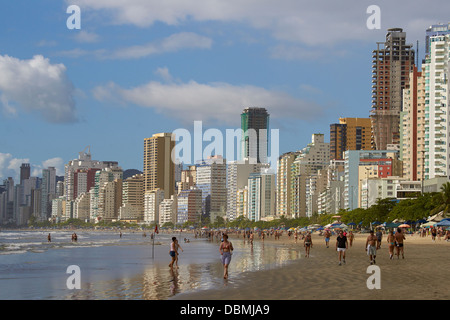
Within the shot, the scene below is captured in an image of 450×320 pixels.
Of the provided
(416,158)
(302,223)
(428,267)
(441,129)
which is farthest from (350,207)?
(428,267)

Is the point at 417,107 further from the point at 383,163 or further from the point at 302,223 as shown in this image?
the point at 302,223

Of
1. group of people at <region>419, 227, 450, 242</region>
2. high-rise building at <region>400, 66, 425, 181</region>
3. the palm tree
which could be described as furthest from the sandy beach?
high-rise building at <region>400, 66, 425, 181</region>

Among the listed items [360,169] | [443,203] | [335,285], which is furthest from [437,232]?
[360,169]

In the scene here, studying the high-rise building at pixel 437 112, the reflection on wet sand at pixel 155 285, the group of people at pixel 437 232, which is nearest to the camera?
the reflection on wet sand at pixel 155 285

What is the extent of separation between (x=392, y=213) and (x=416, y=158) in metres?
59.1

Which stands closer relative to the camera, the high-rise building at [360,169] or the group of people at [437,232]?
the group of people at [437,232]

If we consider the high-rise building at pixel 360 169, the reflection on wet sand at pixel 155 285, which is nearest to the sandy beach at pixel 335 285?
the reflection on wet sand at pixel 155 285

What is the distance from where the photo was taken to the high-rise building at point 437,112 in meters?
145

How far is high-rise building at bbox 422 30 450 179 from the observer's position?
145 m

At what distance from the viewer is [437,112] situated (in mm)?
148125

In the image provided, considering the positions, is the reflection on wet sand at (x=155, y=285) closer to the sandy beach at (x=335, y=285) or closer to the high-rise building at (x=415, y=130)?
the sandy beach at (x=335, y=285)

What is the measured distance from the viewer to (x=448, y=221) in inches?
2800

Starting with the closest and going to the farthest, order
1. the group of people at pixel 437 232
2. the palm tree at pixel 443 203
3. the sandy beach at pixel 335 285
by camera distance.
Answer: the sandy beach at pixel 335 285
the group of people at pixel 437 232
the palm tree at pixel 443 203

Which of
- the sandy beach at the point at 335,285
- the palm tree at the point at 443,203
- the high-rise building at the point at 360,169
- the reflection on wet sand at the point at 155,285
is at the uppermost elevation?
the high-rise building at the point at 360,169
